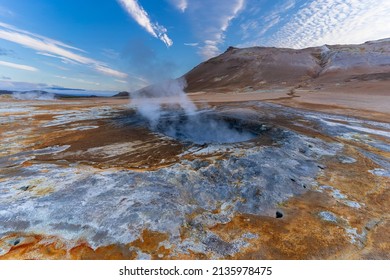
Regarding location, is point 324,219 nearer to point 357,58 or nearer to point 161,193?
point 161,193

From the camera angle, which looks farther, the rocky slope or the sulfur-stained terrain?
the rocky slope

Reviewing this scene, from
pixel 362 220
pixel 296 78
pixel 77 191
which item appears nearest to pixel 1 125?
pixel 77 191

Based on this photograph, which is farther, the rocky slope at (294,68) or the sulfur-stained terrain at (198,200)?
the rocky slope at (294,68)

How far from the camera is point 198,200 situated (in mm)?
5609

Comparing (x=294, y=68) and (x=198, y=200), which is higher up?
(x=294, y=68)

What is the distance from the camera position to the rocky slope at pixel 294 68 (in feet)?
162

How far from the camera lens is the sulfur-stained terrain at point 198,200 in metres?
4.08

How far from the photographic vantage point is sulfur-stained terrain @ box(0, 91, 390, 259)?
408cm

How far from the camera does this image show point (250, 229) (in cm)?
462

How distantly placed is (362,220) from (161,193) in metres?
4.45

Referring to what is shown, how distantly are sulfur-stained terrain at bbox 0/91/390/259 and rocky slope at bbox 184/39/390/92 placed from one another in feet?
144

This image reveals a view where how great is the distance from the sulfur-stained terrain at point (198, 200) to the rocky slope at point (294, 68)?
144 feet

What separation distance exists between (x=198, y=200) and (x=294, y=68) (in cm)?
6312
